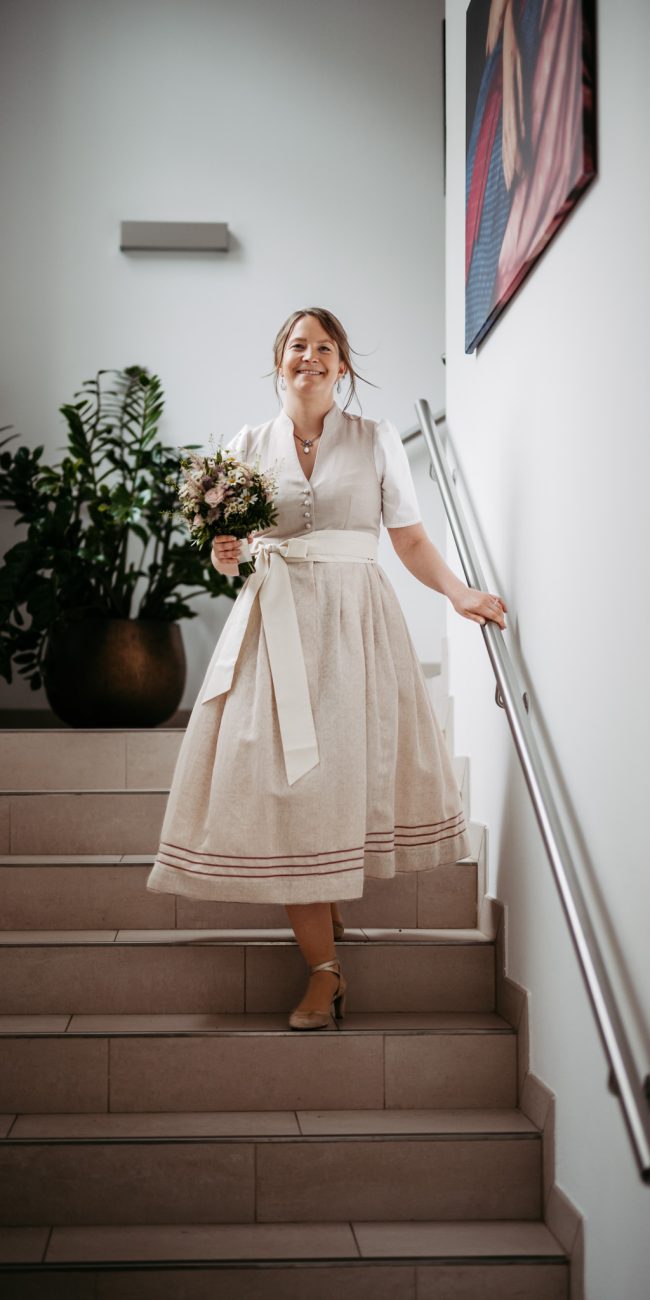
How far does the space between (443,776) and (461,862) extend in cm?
41

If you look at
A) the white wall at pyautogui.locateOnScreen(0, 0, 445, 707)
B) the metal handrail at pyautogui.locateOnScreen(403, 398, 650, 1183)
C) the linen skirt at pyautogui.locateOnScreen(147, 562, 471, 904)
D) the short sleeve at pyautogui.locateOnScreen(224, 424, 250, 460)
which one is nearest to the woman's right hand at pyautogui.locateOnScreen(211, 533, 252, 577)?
the linen skirt at pyautogui.locateOnScreen(147, 562, 471, 904)

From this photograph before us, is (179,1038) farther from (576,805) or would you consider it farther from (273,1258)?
(576,805)

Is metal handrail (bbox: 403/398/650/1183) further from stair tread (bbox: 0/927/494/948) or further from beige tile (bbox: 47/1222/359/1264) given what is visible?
beige tile (bbox: 47/1222/359/1264)

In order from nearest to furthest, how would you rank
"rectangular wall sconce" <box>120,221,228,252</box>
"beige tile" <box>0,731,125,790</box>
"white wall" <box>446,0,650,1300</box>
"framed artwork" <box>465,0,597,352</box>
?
"white wall" <box>446,0,650,1300</box> → "framed artwork" <box>465,0,597,352</box> → "beige tile" <box>0,731,125,790</box> → "rectangular wall sconce" <box>120,221,228,252</box>

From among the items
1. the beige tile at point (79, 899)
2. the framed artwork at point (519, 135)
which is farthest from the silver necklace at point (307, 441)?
the beige tile at point (79, 899)

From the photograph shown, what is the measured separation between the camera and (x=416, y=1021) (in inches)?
100

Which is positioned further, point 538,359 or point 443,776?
point 443,776

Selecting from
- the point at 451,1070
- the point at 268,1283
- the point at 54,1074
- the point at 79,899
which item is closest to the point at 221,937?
the point at 79,899

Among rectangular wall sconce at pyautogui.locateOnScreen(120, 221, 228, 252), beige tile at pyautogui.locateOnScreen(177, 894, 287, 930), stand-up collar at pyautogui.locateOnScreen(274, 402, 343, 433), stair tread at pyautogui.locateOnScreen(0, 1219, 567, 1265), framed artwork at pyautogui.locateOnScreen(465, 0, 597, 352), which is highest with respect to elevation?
rectangular wall sconce at pyautogui.locateOnScreen(120, 221, 228, 252)

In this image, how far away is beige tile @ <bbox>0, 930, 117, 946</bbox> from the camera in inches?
104

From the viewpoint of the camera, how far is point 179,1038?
2.43 meters

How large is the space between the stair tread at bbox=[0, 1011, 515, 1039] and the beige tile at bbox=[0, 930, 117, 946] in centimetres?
16

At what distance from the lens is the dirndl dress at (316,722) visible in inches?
94.5

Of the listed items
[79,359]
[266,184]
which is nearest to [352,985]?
[79,359]
